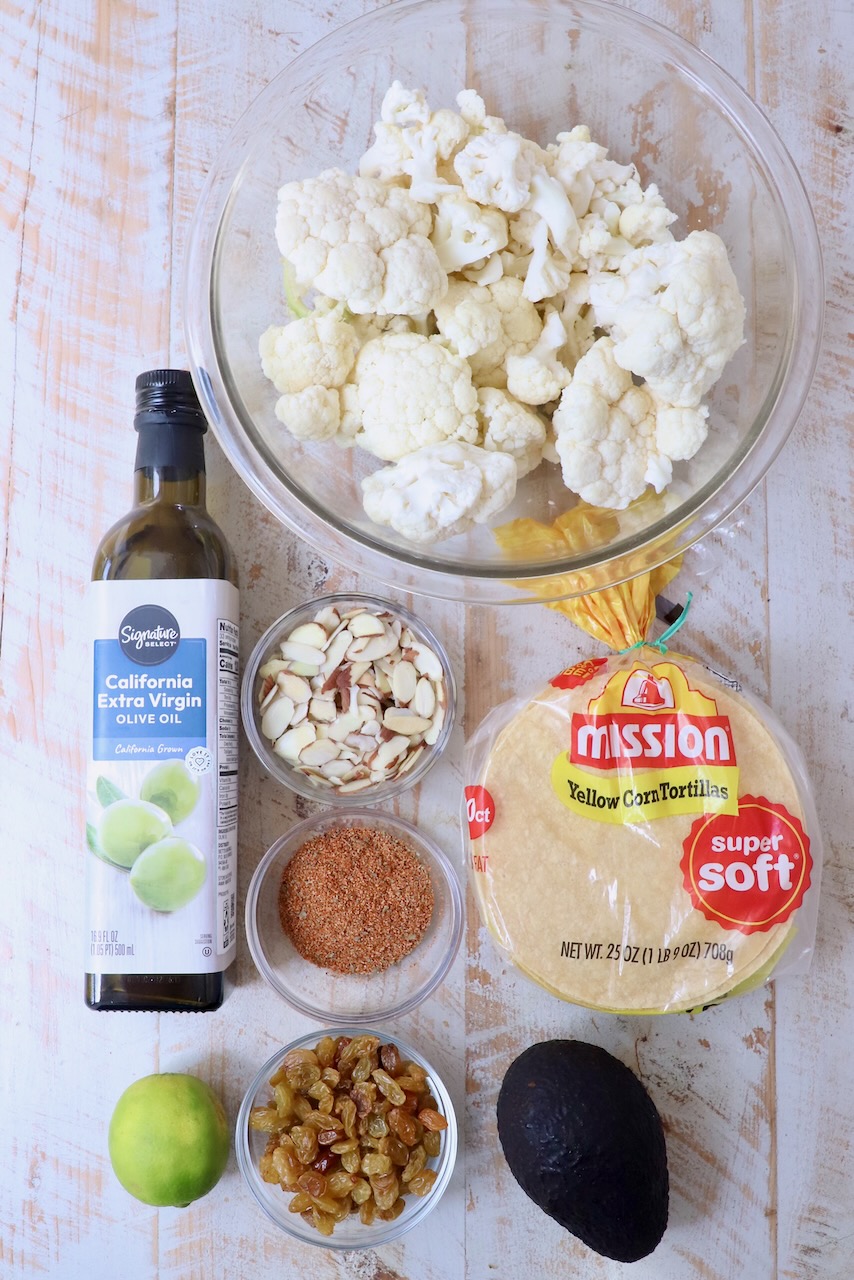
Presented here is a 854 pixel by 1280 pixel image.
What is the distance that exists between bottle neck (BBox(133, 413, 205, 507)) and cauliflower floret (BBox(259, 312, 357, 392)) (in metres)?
0.13

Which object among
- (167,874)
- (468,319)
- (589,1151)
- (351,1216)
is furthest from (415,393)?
(351,1216)

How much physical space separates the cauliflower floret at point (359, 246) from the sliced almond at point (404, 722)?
390mm

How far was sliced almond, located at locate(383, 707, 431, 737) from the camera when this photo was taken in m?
0.97

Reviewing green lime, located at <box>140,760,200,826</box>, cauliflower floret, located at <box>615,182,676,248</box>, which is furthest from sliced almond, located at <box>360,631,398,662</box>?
cauliflower floret, located at <box>615,182,676,248</box>

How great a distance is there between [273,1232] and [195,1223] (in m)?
0.08

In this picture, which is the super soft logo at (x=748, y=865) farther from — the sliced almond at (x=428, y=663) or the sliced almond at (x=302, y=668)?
the sliced almond at (x=302, y=668)

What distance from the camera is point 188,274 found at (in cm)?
88

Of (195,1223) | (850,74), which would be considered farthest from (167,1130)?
(850,74)

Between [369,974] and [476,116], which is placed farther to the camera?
[369,974]

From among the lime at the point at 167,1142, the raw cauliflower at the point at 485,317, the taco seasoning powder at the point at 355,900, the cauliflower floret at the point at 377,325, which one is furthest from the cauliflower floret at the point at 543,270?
the lime at the point at 167,1142

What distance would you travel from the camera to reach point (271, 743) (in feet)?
3.23

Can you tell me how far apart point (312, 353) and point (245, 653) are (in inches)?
13.4

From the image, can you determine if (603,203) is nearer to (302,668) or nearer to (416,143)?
(416,143)

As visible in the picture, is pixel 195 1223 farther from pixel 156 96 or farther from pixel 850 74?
pixel 850 74
